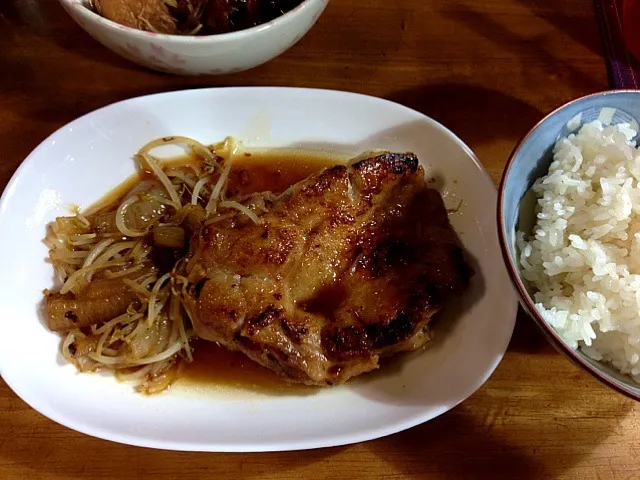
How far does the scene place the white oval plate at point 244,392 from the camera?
202cm

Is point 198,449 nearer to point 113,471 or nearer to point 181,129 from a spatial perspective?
point 113,471

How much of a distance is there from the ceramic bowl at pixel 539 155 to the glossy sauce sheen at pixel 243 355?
0.88 m

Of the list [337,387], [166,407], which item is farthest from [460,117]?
[166,407]

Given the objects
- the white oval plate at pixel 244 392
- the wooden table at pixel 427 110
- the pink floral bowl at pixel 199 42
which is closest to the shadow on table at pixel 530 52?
the wooden table at pixel 427 110

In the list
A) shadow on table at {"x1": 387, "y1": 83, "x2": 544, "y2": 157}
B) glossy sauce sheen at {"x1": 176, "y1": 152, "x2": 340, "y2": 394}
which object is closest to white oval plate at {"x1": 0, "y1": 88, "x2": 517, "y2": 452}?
glossy sauce sheen at {"x1": 176, "y1": 152, "x2": 340, "y2": 394}

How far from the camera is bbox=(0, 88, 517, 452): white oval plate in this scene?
2023 millimetres

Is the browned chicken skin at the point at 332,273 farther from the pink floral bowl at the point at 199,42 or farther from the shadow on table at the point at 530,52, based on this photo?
the shadow on table at the point at 530,52

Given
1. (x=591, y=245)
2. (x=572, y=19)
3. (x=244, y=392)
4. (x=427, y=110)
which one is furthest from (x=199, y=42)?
(x=572, y=19)

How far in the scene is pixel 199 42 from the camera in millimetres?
2211

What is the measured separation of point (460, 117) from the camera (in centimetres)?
280

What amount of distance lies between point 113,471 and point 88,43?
2.14 metres

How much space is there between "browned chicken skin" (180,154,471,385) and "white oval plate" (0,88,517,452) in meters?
0.15

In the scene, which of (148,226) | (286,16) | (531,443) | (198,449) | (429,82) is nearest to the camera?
(198,449)

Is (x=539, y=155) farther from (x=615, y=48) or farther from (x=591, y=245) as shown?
(x=615, y=48)
